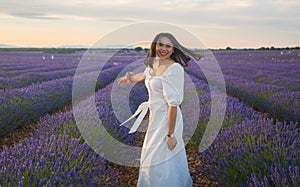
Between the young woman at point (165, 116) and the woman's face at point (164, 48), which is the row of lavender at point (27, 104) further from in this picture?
the woman's face at point (164, 48)

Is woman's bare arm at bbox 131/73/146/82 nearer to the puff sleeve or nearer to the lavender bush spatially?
the puff sleeve

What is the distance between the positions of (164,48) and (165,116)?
444 mm

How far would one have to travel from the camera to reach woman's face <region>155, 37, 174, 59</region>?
212cm

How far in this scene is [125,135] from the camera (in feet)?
10.3

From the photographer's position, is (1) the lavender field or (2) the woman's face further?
(2) the woman's face

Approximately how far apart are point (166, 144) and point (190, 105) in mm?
2344

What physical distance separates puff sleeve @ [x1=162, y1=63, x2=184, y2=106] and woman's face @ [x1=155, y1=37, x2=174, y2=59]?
11cm

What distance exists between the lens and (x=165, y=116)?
222cm

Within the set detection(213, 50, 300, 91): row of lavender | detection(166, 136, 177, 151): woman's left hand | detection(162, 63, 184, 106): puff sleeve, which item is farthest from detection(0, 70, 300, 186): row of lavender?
detection(213, 50, 300, 91): row of lavender

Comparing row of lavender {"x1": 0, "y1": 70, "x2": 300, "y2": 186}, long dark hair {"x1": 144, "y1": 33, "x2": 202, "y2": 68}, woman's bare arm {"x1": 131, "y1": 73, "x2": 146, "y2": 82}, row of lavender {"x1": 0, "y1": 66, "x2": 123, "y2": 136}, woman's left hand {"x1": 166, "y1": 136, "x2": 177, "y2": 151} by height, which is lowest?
row of lavender {"x1": 0, "y1": 66, "x2": 123, "y2": 136}

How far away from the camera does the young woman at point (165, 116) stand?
2098 millimetres

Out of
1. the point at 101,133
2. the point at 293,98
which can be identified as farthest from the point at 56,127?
the point at 293,98

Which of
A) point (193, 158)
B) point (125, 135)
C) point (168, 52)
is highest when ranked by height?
point (168, 52)

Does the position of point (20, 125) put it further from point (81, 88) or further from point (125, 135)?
point (81, 88)
